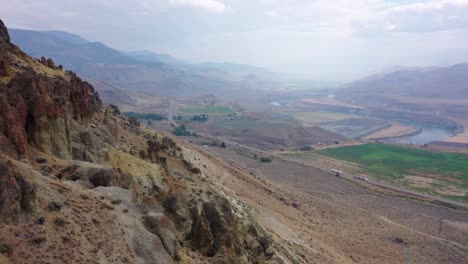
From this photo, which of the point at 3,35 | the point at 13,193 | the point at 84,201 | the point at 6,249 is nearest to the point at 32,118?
the point at 84,201

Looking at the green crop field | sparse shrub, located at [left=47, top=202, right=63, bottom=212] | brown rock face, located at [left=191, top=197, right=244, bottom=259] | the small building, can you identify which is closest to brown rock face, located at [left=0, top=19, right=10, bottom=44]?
sparse shrub, located at [left=47, top=202, right=63, bottom=212]

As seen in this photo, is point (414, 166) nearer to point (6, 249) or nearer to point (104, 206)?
point (104, 206)

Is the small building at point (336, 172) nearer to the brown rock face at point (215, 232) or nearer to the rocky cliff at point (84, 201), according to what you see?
the rocky cliff at point (84, 201)

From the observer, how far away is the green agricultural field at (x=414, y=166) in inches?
4377

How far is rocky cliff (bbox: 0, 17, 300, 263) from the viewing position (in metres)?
19.2

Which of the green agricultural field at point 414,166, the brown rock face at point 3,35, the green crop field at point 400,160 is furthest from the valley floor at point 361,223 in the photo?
the brown rock face at point 3,35

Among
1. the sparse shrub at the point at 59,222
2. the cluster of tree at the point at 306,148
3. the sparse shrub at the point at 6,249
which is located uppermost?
the sparse shrub at the point at 59,222

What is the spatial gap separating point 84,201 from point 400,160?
13681 cm

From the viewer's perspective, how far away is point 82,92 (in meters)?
42.2

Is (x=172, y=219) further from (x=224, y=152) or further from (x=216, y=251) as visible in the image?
(x=224, y=152)

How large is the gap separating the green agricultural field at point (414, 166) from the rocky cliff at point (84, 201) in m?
87.5

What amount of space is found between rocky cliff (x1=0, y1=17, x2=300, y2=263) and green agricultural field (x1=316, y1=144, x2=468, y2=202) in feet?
287

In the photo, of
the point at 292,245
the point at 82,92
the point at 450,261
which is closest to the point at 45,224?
the point at 82,92

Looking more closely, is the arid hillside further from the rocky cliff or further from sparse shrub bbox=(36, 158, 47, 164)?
sparse shrub bbox=(36, 158, 47, 164)
